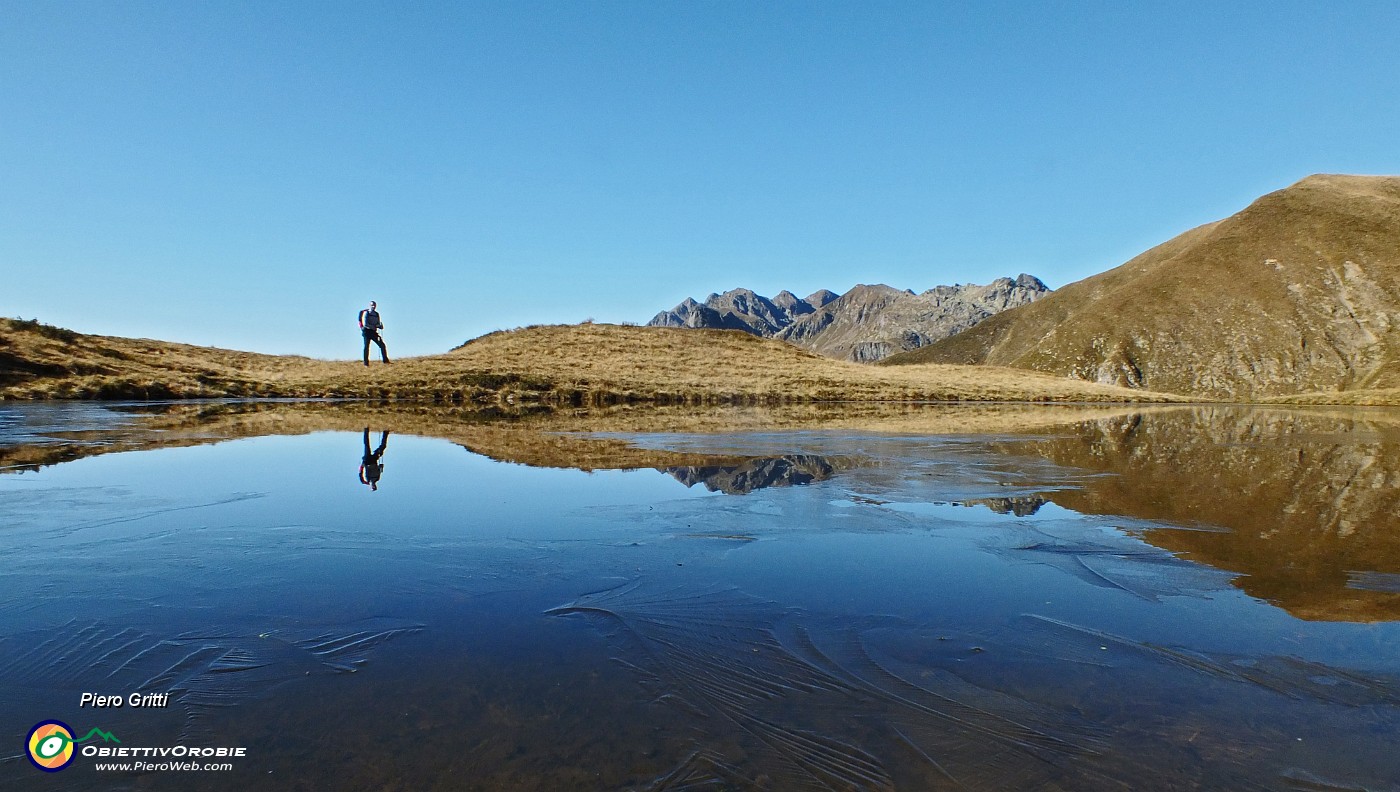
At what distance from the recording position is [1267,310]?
133 meters

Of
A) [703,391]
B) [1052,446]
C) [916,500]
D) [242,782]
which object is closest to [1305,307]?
[703,391]

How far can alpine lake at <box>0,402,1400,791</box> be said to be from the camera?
9.97 ft

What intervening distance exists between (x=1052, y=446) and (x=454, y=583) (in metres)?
16.0

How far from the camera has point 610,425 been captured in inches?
841

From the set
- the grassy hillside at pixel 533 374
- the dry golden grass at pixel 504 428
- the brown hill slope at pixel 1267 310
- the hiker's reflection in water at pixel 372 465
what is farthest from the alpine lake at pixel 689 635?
the brown hill slope at pixel 1267 310

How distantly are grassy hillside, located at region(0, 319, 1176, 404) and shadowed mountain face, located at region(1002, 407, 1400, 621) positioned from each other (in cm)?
2445

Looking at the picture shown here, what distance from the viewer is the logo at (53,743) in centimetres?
300

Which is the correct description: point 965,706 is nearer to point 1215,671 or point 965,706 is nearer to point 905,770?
point 905,770

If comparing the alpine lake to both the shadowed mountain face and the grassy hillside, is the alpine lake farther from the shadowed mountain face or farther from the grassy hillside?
the grassy hillside

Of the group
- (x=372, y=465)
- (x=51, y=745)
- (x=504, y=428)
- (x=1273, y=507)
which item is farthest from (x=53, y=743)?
(x=504, y=428)

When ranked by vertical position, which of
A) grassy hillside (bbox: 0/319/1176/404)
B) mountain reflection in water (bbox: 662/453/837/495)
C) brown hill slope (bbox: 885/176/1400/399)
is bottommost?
mountain reflection in water (bbox: 662/453/837/495)

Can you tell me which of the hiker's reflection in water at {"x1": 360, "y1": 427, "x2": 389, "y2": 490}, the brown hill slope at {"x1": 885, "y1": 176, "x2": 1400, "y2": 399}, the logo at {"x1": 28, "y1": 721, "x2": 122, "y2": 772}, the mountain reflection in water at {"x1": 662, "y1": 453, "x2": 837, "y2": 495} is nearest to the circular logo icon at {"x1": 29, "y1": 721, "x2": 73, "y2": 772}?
the logo at {"x1": 28, "y1": 721, "x2": 122, "y2": 772}

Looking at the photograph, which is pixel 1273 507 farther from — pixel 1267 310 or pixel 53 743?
pixel 1267 310

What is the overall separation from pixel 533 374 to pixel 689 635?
3454cm
